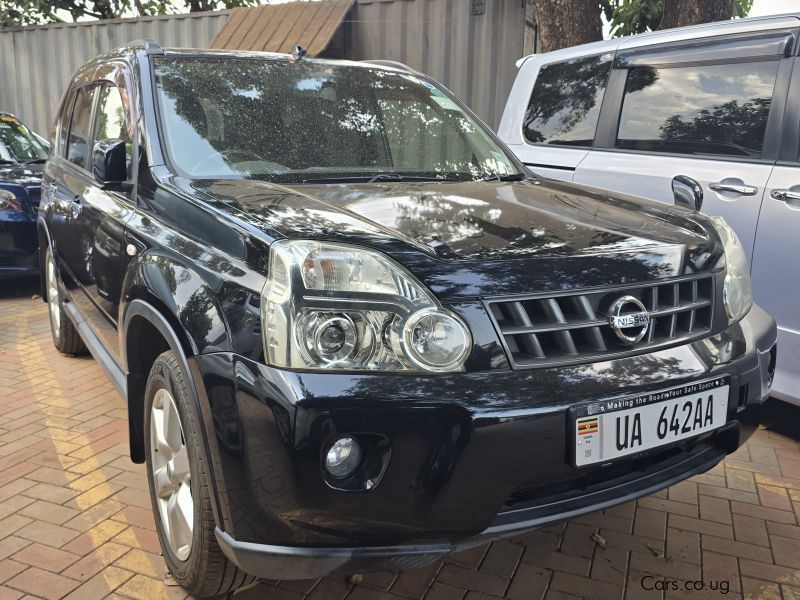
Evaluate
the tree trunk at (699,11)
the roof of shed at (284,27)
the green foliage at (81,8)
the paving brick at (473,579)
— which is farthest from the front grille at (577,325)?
the green foliage at (81,8)

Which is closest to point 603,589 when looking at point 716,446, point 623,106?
point 716,446

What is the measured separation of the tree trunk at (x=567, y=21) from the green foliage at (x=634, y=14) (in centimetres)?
98

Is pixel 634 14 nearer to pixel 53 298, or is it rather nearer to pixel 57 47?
pixel 53 298

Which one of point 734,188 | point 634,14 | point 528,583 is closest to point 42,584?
point 528,583

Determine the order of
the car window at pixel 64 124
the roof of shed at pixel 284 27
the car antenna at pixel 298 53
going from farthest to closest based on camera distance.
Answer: the roof of shed at pixel 284 27
the car window at pixel 64 124
the car antenna at pixel 298 53

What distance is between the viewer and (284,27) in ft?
25.9

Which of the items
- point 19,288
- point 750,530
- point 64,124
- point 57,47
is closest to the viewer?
point 750,530

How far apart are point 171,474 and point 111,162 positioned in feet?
3.79

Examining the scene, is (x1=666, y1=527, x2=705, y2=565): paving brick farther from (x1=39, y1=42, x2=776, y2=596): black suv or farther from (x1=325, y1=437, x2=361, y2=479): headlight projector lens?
(x1=325, y1=437, x2=361, y2=479): headlight projector lens

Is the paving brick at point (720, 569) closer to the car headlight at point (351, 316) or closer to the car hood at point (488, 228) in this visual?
the car hood at point (488, 228)

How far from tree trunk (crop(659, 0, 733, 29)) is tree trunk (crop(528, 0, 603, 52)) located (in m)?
0.67

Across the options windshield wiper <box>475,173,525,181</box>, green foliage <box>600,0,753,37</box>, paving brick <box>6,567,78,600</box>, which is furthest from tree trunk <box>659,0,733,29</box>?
paving brick <box>6,567,78,600</box>

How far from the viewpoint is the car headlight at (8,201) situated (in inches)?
236

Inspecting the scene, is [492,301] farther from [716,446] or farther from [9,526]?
[9,526]
